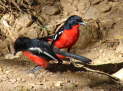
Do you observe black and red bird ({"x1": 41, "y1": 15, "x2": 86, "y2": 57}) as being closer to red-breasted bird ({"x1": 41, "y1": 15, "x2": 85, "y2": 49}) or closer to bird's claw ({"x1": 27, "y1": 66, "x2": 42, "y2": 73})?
red-breasted bird ({"x1": 41, "y1": 15, "x2": 85, "y2": 49})

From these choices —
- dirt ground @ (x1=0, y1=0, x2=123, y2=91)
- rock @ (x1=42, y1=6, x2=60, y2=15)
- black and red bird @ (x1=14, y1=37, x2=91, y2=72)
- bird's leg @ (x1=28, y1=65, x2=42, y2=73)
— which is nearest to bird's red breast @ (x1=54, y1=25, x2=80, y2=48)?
dirt ground @ (x1=0, y1=0, x2=123, y2=91)

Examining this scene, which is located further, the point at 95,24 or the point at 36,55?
the point at 95,24

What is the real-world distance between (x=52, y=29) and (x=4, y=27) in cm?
95

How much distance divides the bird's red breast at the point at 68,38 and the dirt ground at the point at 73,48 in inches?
13.2

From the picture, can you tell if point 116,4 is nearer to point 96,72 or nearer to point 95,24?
point 95,24

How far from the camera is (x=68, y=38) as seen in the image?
266 inches

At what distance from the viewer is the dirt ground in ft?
19.1

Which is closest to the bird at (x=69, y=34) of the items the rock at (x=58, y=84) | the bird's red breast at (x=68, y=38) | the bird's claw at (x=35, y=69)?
the bird's red breast at (x=68, y=38)

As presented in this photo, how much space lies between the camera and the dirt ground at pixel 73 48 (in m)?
5.82

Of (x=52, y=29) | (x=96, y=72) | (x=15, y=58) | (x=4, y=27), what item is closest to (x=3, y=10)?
(x=4, y=27)

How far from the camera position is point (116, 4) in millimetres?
8734

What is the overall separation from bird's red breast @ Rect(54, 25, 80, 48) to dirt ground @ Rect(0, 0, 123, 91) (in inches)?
13.2

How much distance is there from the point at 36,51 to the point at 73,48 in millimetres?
2023

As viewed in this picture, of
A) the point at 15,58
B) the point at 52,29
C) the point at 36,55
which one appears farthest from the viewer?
Result: the point at 52,29
